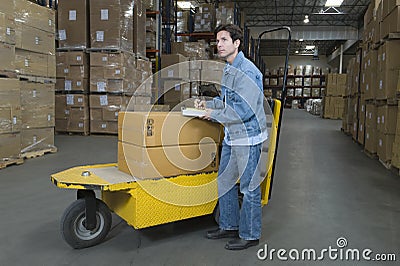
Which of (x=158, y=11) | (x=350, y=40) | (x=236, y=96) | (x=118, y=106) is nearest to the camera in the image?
(x=236, y=96)

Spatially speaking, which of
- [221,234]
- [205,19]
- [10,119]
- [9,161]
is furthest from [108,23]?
[221,234]

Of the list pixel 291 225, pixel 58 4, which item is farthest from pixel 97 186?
pixel 58 4

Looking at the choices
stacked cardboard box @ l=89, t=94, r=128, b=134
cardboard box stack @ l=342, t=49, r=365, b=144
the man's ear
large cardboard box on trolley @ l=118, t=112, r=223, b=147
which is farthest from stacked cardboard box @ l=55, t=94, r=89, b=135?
the man's ear

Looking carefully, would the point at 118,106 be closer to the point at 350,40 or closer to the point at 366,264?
the point at 366,264

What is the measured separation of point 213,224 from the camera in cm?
296

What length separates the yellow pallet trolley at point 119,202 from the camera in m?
2.33

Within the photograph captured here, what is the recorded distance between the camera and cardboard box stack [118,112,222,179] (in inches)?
95.0

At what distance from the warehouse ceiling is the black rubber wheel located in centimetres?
1874

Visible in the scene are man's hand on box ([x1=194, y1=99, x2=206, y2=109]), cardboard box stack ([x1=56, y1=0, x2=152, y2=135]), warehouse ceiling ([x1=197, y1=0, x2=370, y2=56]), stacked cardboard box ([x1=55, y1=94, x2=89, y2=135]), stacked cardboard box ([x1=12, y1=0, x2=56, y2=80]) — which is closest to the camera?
man's hand on box ([x1=194, y1=99, x2=206, y2=109])

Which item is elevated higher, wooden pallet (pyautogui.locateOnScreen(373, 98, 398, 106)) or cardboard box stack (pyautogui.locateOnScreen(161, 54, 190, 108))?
cardboard box stack (pyautogui.locateOnScreen(161, 54, 190, 108))

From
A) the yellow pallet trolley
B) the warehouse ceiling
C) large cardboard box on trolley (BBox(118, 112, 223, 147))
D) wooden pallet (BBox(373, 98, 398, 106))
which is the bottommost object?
the yellow pallet trolley

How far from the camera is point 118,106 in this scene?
26.2 feet

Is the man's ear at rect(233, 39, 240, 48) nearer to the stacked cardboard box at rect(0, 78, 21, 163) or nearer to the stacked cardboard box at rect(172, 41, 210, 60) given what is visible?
the stacked cardboard box at rect(0, 78, 21, 163)

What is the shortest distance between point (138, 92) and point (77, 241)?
643cm
